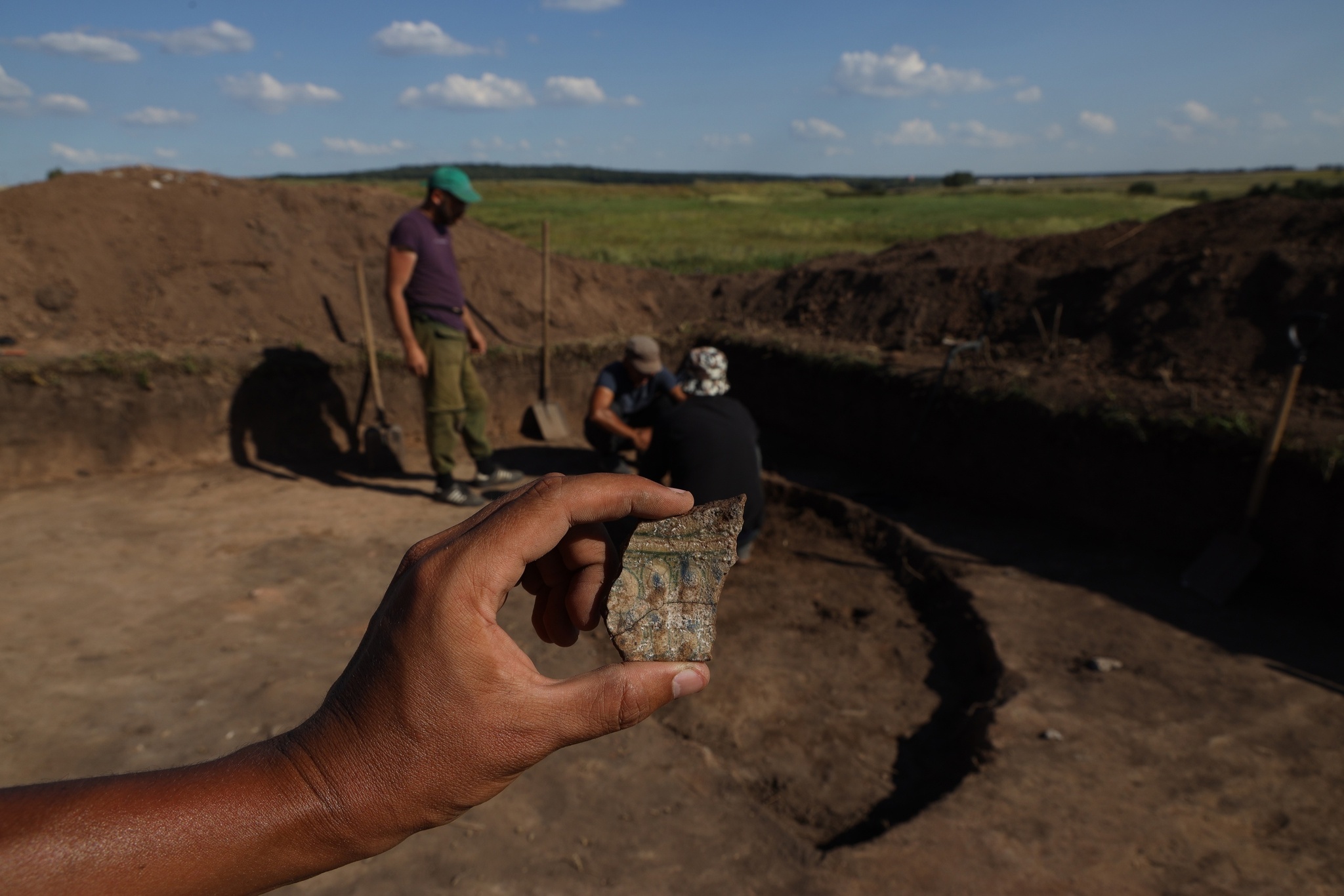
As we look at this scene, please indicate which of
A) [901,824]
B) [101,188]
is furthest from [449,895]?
[101,188]

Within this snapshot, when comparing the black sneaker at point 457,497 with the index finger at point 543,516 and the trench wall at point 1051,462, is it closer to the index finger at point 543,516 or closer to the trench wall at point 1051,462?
the trench wall at point 1051,462

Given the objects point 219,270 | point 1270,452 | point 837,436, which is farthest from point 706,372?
point 219,270

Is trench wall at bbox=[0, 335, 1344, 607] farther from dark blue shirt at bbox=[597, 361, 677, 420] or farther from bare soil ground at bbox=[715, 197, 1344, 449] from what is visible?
dark blue shirt at bbox=[597, 361, 677, 420]

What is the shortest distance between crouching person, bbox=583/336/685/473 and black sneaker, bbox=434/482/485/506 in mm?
1108

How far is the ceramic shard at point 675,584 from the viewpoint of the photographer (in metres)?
1.42

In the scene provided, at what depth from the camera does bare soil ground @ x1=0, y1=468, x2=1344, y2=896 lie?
8.45ft

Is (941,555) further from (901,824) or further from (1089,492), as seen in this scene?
(901,824)

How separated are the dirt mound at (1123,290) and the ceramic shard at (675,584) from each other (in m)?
6.07

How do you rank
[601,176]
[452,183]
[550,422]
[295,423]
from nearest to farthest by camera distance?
[452,183]
[295,423]
[550,422]
[601,176]

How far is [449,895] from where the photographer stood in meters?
2.34

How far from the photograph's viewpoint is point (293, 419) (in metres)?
7.05

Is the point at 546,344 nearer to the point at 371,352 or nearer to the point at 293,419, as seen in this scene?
the point at 371,352

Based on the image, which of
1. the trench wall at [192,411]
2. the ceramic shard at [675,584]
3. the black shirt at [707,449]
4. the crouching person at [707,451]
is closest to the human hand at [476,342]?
the trench wall at [192,411]

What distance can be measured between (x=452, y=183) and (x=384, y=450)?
2.40 m
